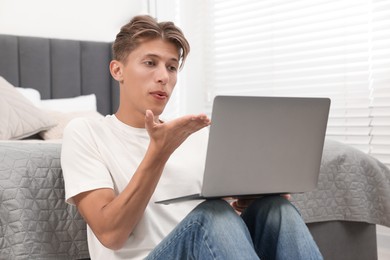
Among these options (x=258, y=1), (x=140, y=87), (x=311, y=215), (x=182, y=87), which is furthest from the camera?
(x=182, y=87)

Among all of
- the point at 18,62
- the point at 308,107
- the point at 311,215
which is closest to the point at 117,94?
the point at 18,62

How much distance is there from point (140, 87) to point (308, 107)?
45 centimetres

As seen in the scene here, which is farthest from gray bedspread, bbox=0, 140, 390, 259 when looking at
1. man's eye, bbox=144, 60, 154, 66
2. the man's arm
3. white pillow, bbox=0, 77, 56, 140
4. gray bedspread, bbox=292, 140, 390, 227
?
white pillow, bbox=0, 77, 56, 140

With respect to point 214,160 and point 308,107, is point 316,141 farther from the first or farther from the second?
point 214,160

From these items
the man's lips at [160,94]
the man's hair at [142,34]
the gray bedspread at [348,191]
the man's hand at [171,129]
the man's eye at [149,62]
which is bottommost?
the gray bedspread at [348,191]

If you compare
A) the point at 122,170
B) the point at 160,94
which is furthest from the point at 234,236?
the point at 160,94

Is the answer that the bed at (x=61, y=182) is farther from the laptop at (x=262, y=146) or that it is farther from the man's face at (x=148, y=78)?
the laptop at (x=262, y=146)

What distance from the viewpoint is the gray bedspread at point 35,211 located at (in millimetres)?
1459

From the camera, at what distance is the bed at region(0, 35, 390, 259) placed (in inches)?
58.4

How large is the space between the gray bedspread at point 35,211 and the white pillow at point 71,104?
174 cm

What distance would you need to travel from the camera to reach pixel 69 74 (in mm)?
3633

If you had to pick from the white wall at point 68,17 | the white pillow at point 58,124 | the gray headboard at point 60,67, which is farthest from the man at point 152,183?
the white wall at point 68,17

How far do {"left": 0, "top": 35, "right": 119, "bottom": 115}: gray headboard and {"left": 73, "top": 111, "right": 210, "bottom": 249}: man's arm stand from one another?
7.57 ft

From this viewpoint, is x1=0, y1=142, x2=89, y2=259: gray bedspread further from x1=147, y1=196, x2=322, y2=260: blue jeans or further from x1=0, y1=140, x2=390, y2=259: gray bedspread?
x1=147, y1=196, x2=322, y2=260: blue jeans
